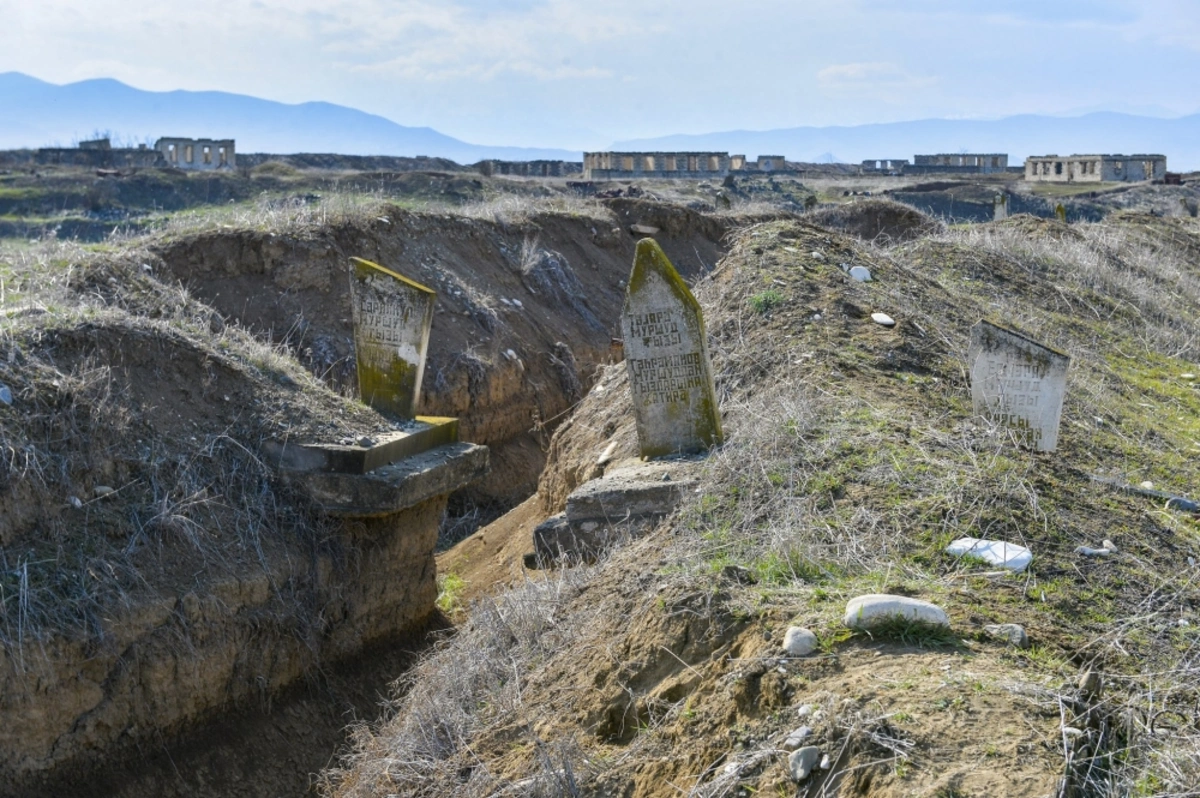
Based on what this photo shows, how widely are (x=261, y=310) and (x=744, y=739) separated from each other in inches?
415

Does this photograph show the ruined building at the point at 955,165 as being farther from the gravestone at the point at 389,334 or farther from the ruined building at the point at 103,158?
the gravestone at the point at 389,334

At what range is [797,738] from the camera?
4.12 meters

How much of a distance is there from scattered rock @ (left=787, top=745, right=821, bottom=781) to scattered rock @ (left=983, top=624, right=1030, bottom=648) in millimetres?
1075

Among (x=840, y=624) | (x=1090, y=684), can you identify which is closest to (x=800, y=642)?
(x=840, y=624)

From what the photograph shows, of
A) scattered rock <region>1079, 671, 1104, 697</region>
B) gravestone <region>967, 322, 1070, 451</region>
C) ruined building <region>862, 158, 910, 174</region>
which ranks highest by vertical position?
ruined building <region>862, 158, 910, 174</region>

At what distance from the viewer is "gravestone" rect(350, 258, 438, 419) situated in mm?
9656

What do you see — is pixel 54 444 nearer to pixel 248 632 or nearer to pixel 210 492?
pixel 210 492

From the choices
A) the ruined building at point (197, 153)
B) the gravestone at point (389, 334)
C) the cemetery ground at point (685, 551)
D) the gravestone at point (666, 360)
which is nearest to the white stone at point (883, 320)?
the cemetery ground at point (685, 551)

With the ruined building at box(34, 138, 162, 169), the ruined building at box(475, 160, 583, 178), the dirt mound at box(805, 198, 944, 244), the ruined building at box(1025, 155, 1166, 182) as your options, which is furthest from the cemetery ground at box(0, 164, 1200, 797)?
the ruined building at box(1025, 155, 1166, 182)

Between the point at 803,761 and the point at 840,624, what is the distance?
843mm

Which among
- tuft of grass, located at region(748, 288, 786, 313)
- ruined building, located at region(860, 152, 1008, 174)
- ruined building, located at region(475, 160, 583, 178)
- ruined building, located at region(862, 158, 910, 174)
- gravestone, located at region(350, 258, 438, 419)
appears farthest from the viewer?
ruined building, located at region(862, 158, 910, 174)

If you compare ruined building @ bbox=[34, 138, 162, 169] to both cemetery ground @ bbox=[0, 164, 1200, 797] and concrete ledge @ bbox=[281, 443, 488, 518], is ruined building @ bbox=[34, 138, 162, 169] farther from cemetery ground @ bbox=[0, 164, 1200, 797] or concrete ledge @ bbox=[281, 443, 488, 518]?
concrete ledge @ bbox=[281, 443, 488, 518]

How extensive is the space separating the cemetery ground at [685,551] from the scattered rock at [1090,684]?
0.04 m

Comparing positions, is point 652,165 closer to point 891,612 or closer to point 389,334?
point 389,334
